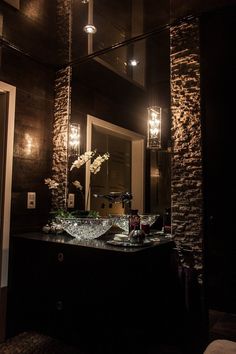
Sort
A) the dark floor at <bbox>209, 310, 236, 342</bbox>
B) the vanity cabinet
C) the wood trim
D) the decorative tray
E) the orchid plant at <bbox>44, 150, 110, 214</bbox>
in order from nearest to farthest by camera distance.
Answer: the vanity cabinet < the decorative tray < the dark floor at <bbox>209, 310, 236, 342</bbox> < the wood trim < the orchid plant at <bbox>44, 150, 110, 214</bbox>

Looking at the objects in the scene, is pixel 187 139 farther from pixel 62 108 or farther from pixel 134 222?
pixel 62 108

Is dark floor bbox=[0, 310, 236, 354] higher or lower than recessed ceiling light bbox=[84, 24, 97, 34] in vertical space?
lower

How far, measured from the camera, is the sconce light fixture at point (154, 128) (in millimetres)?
2126

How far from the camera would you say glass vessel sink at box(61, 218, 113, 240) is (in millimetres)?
1867

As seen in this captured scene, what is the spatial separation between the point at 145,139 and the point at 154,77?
0.46 meters

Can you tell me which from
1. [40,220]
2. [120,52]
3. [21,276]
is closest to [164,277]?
[21,276]

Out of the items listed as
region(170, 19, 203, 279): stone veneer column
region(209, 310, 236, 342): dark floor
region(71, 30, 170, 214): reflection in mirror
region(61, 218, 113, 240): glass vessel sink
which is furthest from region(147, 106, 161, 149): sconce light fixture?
region(209, 310, 236, 342): dark floor

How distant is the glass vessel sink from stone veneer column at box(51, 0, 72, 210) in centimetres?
54

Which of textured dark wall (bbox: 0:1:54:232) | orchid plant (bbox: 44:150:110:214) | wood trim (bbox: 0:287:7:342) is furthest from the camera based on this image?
orchid plant (bbox: 44:150:110:214)

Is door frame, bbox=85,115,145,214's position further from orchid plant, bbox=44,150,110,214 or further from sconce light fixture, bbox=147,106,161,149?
orchid plant, bbox=44,150,110,214

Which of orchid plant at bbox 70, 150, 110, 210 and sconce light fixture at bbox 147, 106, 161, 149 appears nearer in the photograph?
sconce light fixture at bbox 147, 106, 161, 149

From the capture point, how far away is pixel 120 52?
7.82 ft

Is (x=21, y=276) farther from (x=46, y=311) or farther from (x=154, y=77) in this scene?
(x=154, y=77)

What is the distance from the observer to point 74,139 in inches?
99.5
